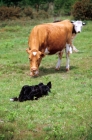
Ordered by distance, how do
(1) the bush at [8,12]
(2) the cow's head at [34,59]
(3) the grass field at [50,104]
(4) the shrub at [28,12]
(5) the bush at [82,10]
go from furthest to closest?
(4) the shrub at [28,12]
(5) the bush at [82,10]
(1) the bush at [8,12]
(2) the cow's head at [34,59]
(3) the grass field at [50,104]

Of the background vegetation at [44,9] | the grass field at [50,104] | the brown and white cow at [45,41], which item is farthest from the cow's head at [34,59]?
the background vegetation at [44,9]

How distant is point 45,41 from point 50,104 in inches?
194

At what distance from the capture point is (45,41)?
1432 cm

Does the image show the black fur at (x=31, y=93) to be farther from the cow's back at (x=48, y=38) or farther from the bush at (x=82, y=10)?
the bush at (x=82, y=10)

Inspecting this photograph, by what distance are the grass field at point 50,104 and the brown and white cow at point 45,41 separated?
55 cm

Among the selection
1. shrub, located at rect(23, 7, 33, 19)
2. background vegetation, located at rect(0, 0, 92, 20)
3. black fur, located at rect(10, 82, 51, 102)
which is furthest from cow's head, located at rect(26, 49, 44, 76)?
shrub, located at rect(23, 7, 33, 19)

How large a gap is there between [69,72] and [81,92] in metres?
3.64

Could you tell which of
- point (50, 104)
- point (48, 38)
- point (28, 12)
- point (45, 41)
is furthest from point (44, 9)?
point (50, 104)

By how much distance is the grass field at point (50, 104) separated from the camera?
25.8 feet

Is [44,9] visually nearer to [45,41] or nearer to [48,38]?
[48,38]

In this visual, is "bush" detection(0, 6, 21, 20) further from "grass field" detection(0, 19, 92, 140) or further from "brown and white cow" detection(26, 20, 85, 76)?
"brown and white cow" detection(26, 20, 85, 76)

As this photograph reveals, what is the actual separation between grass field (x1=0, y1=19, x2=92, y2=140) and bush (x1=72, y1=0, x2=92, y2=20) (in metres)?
15.5

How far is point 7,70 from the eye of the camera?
14.6 metres

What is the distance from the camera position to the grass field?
786 centimetres
